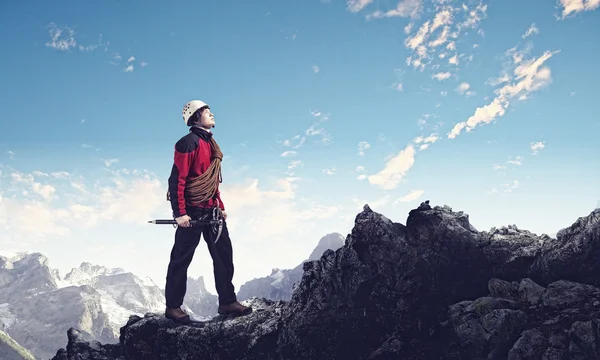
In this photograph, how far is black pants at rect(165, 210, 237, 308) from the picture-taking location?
15.5 meters

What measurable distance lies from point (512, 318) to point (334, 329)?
617 cm

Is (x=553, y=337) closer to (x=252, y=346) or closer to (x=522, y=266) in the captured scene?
(x=522, y=266)

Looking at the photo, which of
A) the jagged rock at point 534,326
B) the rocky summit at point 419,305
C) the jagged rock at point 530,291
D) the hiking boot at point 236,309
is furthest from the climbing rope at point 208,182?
the jagged rock at point 530,291

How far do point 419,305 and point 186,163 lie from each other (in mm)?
10410

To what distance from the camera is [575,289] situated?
42.7 ft

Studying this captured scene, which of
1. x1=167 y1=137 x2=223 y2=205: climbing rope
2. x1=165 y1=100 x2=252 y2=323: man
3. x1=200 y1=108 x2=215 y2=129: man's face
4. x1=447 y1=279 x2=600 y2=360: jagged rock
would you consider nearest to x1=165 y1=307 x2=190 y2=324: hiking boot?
x1=165 y1=100 x2=252 y2=323: man

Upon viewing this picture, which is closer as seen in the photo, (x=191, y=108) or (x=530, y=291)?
(x=530, y=291)

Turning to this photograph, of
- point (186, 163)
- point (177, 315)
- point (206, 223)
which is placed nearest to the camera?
point (186, 163)

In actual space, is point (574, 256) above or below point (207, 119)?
below

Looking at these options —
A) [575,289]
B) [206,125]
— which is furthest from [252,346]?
[575,289]

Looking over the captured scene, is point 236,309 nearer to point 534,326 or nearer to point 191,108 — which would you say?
point 191,108

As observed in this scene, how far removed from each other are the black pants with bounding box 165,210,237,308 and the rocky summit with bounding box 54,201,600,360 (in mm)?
1268

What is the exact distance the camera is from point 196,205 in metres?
15.4

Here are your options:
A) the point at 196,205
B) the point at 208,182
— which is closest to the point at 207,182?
the point at 208,182
